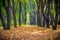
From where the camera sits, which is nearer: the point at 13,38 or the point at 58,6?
the point at 13,38

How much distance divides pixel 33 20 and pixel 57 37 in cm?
2680

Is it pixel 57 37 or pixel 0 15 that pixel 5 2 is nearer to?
pixel 0 15

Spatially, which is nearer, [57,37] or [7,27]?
[57,37]

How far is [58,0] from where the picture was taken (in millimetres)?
26797

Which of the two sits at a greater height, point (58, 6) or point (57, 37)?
point (58, 6)

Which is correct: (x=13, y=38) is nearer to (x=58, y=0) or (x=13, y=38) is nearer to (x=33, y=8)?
(x=58, y=0)

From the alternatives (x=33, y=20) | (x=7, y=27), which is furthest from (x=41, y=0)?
(x=33, y=20)

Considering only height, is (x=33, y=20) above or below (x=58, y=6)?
below

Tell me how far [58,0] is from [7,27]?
382 inches

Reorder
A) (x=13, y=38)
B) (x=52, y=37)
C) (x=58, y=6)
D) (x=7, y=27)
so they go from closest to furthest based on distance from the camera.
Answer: (x=13, y=38) → (x=52, y=37) → (x=7, y=27) → (x=58, y=6)

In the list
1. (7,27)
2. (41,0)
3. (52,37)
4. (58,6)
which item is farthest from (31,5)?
(52,37)

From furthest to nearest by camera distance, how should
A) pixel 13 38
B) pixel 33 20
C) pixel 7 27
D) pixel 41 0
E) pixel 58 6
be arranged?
pixel 33 20
pixel 58 6
pixel 41 0
pixel 7 27
pixel 13 38

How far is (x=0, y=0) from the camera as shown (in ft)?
57.8

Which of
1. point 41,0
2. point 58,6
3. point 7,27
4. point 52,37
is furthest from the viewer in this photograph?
point 58,6
